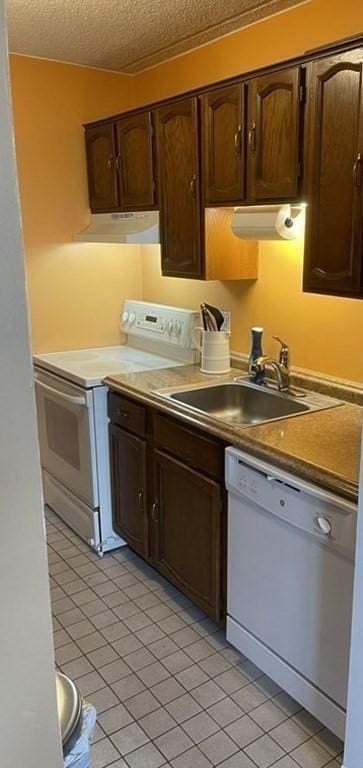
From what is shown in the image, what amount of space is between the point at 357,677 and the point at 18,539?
1297mm

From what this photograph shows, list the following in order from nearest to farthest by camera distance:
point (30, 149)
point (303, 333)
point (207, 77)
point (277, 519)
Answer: point (277, 519) → point (303, 333) → point (207, 77) → point (30, 149)

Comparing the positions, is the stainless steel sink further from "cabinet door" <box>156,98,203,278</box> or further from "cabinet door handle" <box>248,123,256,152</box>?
"cabinet door handle" <box>248,123,256,152</box>

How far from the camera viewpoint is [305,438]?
6.58ft

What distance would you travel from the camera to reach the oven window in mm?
3045

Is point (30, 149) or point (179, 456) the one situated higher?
point (30, 149)

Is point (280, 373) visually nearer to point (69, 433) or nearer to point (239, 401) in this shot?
point (239, 401)

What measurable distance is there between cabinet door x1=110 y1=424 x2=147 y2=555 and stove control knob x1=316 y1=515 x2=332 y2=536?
109 centimetres

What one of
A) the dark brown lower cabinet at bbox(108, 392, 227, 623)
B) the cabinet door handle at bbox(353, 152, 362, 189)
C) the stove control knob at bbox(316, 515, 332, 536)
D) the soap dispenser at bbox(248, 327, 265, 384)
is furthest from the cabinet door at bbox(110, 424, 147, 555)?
the cabinet door handle at bbox(353, 152, 362, 189)

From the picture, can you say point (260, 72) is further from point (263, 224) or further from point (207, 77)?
point (207, 77)

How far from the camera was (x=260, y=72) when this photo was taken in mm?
2150

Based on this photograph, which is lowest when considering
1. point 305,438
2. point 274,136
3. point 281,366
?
point 305,438

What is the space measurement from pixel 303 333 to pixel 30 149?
180 centimetres

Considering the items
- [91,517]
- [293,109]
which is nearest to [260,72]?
[293,109]

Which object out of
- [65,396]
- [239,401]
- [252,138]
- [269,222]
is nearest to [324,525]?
[239,401]
